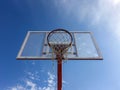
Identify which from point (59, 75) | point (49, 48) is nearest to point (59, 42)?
point (49, 48)

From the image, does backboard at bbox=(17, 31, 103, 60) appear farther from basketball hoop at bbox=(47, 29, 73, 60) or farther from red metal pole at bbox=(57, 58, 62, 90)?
red metal pole at bbox=(57, 58, 62, 90)

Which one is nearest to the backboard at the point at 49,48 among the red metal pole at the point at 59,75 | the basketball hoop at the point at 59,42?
the basketball hoop at the point at 59,42

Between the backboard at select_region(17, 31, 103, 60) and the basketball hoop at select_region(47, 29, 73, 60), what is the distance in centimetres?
18

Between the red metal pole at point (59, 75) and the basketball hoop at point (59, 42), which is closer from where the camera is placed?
the red metal pole at point (59, 75)

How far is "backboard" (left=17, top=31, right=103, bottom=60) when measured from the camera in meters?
6.54

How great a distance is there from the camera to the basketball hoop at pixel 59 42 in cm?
641

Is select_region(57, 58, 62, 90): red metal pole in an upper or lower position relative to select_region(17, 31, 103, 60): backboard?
lower

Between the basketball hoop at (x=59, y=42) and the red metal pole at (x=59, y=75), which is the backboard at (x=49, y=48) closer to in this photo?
the basketball hoop at (x=59, y=42)

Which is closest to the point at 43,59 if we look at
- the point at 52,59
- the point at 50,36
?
the point at 52,59

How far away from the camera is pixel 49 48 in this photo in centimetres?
671

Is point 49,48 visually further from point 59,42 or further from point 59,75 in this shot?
point 59,75


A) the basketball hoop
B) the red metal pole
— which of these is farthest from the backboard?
the red metal pole

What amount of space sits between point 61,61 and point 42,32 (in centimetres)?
186

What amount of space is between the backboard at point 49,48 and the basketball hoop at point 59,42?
18 centimetres
